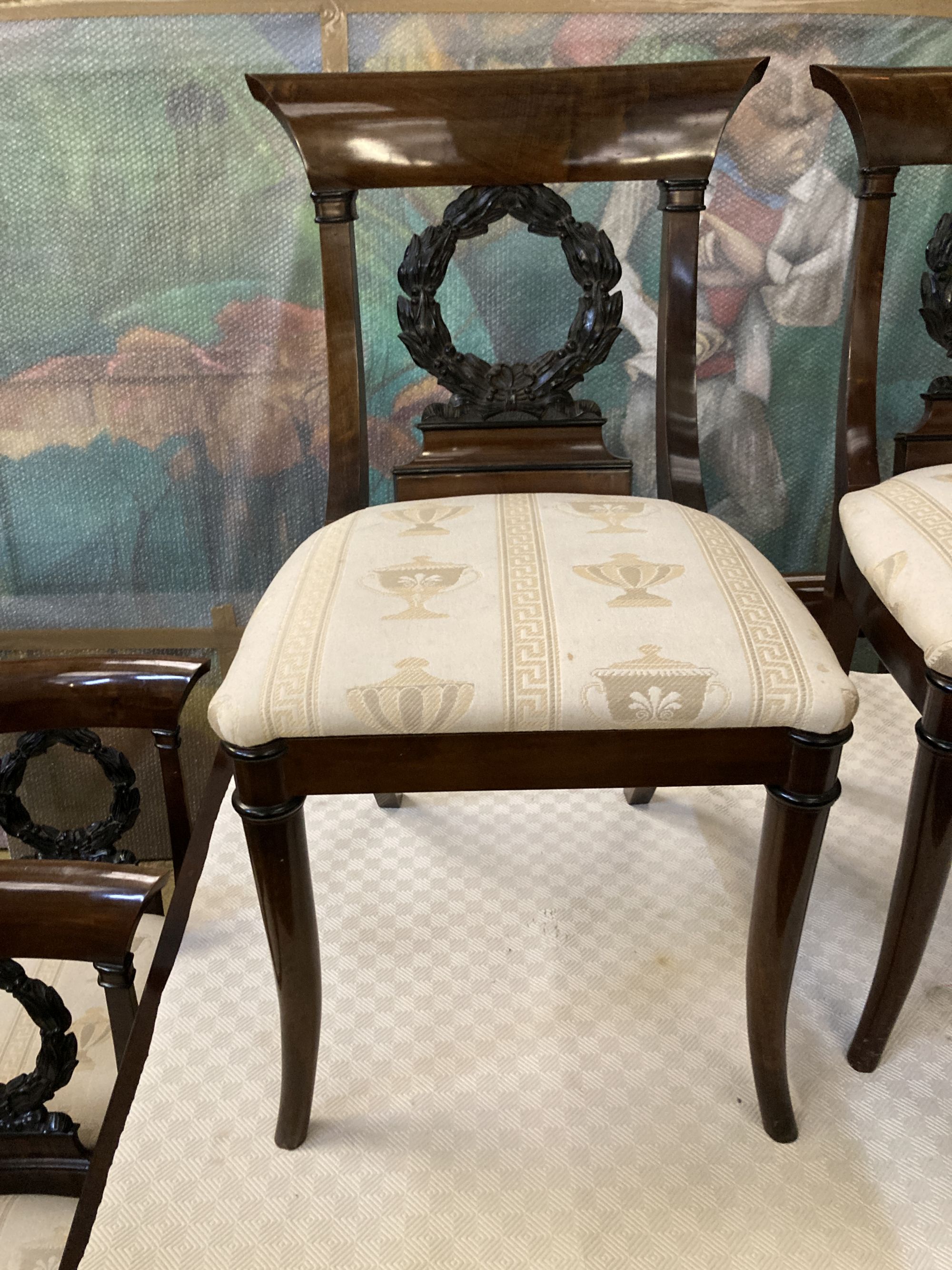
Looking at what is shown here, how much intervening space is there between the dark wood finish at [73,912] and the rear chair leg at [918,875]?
65 cm

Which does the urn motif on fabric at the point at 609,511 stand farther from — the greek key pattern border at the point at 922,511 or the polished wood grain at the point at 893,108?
the polished wood grain at the point at 893,108

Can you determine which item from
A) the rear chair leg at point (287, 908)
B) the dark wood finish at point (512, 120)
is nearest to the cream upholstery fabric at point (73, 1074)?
the rear chair leg at point (287, 908)

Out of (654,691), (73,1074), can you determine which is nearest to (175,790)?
(73,1074)

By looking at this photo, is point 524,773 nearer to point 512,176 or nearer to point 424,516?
point 424,516

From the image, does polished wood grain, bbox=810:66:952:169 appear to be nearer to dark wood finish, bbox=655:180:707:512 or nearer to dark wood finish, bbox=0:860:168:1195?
dark wood finish, bbox=655:180:707:512

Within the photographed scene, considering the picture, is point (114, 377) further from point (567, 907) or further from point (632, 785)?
point (632, 785)

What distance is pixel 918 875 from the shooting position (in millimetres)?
817

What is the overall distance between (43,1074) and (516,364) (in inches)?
34.3

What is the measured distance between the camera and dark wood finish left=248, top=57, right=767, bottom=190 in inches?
38.2

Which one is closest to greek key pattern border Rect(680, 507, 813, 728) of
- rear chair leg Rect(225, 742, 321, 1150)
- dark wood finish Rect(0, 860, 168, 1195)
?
rear chair leg Rect(225, 742, 321, 1150)

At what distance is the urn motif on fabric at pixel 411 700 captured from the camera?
26.6 inches

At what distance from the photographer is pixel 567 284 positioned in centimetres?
138

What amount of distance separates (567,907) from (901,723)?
0.60m

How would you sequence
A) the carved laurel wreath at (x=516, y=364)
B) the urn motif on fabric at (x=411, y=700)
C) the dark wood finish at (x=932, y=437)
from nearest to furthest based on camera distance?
1. the urn motif on fabric at (x=411, y=700)
2. the carved laurel wreath at (x=516, y=364)
3. the dark wood finish at (x=932, y=437)
